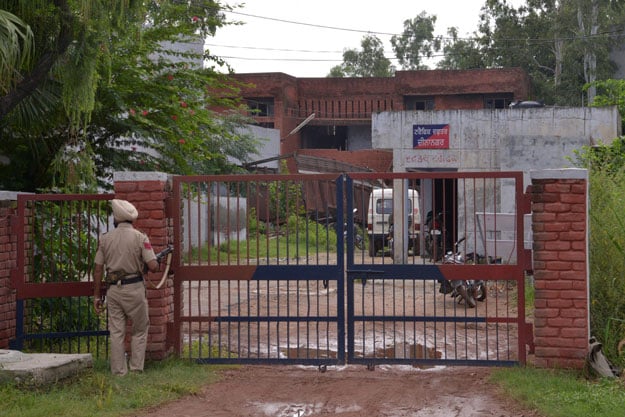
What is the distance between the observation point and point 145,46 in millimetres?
12758

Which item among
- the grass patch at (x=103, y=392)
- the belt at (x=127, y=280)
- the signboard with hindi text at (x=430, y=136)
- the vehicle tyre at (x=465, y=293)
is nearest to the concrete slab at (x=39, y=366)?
the grass patch at (x=103, y=392)

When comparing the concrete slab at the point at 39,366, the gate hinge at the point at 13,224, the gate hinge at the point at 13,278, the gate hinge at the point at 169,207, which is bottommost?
the concrete slab at the point at 39,366

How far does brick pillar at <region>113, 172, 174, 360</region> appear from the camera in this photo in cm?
887

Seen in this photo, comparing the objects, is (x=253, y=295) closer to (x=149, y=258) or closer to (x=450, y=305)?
(x=450, y=305)

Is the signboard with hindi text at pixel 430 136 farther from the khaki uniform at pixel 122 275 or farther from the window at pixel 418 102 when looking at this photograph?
the window at pixel 418 102

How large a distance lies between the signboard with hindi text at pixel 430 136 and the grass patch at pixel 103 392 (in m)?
14.3

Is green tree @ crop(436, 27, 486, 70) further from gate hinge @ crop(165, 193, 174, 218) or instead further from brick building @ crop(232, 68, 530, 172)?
gate hinge @ crop(165, 193, 174, 218)

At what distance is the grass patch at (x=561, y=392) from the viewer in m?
6.79

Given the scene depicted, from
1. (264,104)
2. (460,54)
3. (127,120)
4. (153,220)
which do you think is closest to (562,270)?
(153,220)

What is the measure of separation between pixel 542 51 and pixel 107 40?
3835cm

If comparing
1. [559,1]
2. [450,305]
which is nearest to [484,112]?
[450,305]

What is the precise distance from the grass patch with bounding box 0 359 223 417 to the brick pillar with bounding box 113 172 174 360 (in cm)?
39

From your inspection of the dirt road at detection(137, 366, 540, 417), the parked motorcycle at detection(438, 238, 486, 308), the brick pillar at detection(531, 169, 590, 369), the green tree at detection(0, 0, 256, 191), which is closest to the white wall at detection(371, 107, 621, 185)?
the parked motorcycle at detection(438, 238, 486, 308)

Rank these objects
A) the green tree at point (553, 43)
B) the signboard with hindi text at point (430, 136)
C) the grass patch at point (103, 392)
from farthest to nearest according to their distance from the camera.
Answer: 1. the green tree at point (553, 43)
2. the signboard with hindi text at point (430, 136)
3. the grass patch at point (103, 392)
